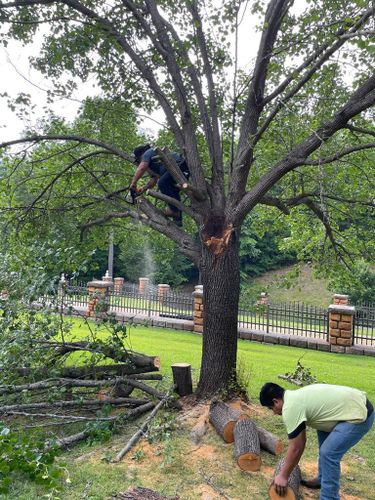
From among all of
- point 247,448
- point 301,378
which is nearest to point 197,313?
point 301,378

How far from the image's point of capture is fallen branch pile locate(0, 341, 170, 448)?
533 cm

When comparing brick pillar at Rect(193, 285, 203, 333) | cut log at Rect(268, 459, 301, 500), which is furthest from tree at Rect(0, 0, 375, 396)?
brick pillar at Rect(193, 285, 203, 333)

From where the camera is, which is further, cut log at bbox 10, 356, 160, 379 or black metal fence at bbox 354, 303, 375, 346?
black metal fence at bbox 354, 303, 375, 346

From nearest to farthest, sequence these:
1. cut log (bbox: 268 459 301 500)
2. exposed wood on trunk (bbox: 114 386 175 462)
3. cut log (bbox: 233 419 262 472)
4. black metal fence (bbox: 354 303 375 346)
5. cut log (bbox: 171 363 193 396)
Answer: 1. cut log (bbox: 268 459 301 500)
2. cut log (bbox: 233 419 262 472)
3. exposed wood on trunk (bbox: 114 386 175 462)
4. cut log (bbox: 171 363 193 396)
5. black metal fence (bbox: 354 303 375 346)

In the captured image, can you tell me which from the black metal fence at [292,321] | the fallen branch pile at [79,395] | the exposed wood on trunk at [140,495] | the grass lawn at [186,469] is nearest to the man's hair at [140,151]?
the fallen branch pile at [79,395]

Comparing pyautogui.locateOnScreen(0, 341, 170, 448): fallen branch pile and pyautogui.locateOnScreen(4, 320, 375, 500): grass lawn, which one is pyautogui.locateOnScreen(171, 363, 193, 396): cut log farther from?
pyautogui.locateOnScreen(4, 320, 375, 500): grass lawn

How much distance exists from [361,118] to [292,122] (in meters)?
1.24

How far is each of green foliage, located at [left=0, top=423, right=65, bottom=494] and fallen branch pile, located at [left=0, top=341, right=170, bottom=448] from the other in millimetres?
983

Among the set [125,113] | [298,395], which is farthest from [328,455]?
[125,113]

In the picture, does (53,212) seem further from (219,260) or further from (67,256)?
(219,260)

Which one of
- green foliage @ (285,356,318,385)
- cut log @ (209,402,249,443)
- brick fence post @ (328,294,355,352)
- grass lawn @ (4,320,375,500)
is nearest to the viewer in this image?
grass lawn @ (4,320,375,500)

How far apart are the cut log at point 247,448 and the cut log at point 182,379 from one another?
149 cm

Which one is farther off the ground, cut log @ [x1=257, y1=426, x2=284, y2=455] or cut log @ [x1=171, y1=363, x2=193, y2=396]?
cut log @ [x1=171, y1=363, x2=193, y2=396]

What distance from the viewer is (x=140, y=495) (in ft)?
12.5
